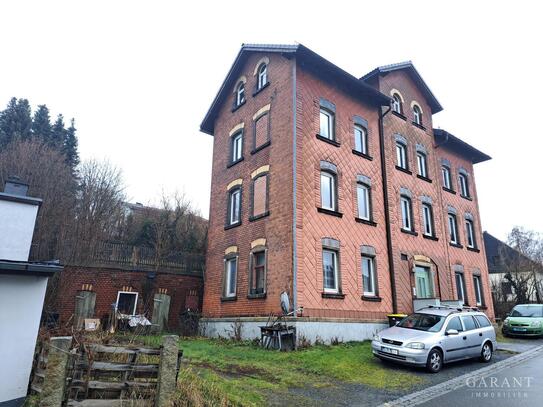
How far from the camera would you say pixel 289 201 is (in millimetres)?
14711

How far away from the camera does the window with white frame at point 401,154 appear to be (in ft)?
67.0

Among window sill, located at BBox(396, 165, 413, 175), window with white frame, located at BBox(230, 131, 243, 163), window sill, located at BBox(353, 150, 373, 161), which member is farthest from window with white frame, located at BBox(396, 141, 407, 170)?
window with white frame, located at BBox(230, 131, 243, 163)

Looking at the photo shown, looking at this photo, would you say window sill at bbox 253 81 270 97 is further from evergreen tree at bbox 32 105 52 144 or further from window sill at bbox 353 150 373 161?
evergreen tree at bbox 32 105 52 144

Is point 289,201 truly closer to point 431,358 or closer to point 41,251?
point 431,358

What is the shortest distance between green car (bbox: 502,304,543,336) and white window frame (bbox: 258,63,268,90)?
1697 centimetres

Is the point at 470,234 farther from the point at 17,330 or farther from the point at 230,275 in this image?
the point at 17,330

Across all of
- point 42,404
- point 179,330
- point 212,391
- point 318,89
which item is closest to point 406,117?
point 318,89

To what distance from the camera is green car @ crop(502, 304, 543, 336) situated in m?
18.3

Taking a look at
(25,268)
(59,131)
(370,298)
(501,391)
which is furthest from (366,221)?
(59,131)

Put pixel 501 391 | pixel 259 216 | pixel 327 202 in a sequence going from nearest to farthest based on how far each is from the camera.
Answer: pixel 501 391 → pixel 327 202 → pixel 259 216

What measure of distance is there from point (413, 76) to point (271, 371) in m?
19.3

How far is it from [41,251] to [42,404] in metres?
15.0

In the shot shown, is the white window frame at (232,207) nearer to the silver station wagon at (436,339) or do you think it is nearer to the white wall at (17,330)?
the silver station wagon at (436,339)

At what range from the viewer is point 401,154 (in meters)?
20.7
